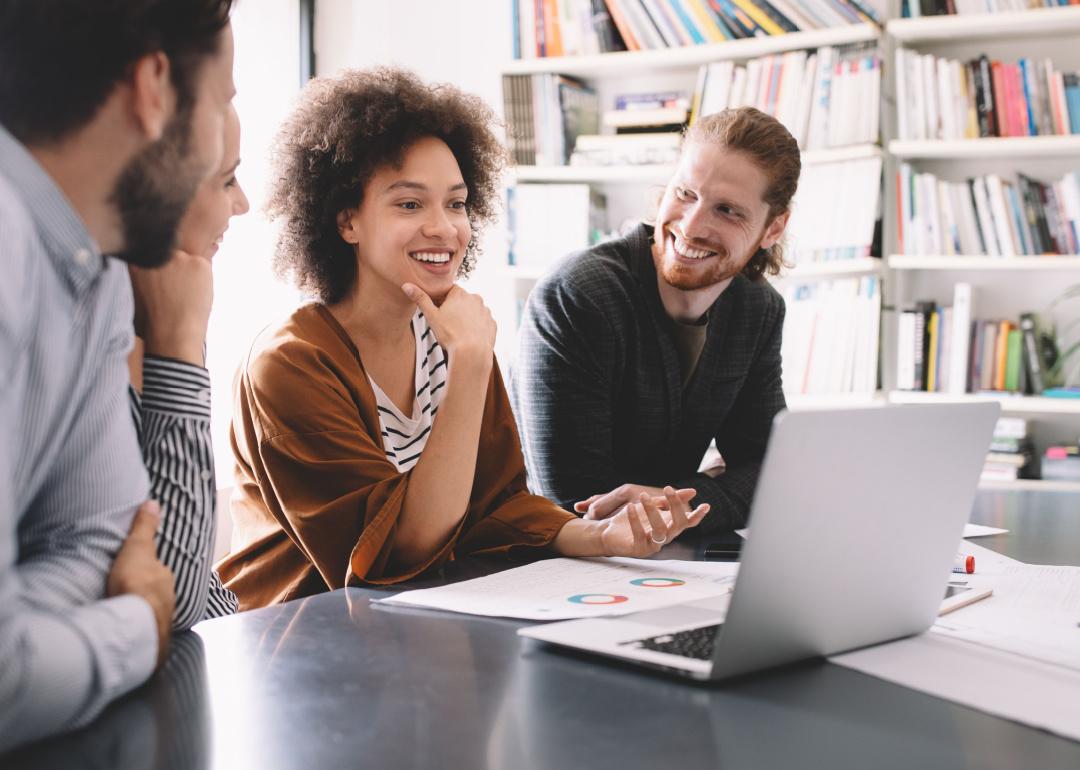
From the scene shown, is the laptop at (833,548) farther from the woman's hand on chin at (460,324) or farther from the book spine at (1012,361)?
the book spine at (1012,361)

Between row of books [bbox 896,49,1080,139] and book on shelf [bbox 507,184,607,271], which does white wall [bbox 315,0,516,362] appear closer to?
book on shelf [bbox 507,184,607,271]

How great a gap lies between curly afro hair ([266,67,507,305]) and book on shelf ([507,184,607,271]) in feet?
5.88

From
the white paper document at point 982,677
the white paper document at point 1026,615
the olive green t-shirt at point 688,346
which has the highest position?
the olive green t-shirt at point 688,346

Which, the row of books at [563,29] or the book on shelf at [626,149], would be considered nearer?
the book on shelf at [626,149]

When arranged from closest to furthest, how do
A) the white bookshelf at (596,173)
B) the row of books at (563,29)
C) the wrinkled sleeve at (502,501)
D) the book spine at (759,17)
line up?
the wrinkled sleeve at (502,501) → the book spine at (759,17) → the white bookshelf at (596,173) → the row of books at (563,29)

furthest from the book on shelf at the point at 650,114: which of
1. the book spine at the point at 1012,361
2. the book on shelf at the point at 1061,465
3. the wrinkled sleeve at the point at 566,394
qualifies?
the wrinkled sleeve at the point at 566,394

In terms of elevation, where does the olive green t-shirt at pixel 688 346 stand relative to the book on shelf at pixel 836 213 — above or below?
below

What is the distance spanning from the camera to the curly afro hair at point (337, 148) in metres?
1.61

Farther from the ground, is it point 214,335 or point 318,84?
point 318,84

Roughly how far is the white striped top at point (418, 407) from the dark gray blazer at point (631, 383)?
29 centimetres

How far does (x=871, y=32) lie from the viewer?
3.10 meters

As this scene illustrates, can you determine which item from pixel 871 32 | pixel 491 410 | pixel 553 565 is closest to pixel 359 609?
pixel 553 565

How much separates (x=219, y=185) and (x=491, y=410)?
596 millimetres

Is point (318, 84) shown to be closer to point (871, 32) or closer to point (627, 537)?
point (627, 537)
